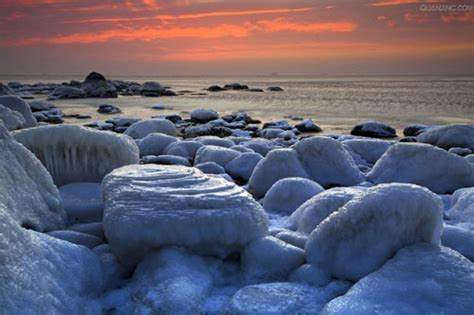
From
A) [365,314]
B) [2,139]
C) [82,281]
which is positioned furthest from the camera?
[2,139]

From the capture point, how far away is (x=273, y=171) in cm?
Answer: 523

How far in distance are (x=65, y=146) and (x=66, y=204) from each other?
73 centimetres

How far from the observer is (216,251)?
8.72 ft

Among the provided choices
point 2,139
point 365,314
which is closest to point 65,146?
point 2,139

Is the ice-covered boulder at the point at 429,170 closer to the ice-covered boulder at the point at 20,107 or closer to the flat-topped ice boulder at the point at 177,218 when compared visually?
the flat-topped ice boulder at the point at 177,218

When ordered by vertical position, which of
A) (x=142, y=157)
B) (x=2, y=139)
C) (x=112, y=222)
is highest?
(x=2, y=139)

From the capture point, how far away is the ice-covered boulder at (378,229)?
2.39 meters

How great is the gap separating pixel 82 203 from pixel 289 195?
1820 mm

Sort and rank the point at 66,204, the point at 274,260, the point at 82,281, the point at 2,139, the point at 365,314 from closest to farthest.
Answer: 1. the point at 365,314
2. the point at 82,281
3. the point at 274,260
4. the point at 2,139
5. the point at 66,204

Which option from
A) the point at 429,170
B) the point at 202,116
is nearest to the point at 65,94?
the point at 202,116

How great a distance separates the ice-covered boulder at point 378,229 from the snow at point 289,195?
1.54 meters

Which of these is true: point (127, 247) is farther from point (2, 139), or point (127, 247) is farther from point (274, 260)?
point (2, 139)

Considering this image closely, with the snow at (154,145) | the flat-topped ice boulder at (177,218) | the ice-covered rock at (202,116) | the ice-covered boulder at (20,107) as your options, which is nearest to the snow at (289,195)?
the flat-topped ice boulder at (177,218)

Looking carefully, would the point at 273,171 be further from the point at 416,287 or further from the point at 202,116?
the point at 202,116
